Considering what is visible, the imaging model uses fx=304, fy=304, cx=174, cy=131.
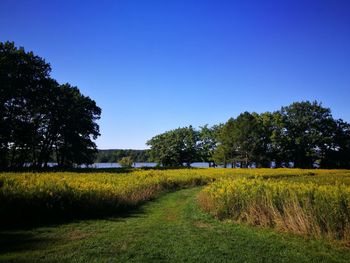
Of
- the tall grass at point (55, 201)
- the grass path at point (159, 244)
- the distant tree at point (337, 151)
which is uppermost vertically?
the distant tree at point (337, 151)

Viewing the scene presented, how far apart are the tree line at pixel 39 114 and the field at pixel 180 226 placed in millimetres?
30487

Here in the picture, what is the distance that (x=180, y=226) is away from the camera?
11906mm

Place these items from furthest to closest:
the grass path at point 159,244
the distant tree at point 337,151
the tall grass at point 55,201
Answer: the distant tree at point 337,151, the tall grass at point 55,201, the grass path at point 159,244

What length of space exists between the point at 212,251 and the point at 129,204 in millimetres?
9084

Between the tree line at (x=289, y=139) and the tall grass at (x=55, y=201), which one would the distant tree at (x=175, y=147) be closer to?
the tree line at (x=289, y=139)

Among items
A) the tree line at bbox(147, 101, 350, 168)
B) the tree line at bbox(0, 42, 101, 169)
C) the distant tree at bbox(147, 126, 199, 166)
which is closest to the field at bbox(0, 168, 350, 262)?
the tree line at bbox(0, 42, 101, 169)

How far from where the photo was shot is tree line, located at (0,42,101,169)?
136ft

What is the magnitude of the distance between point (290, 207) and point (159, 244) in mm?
4964

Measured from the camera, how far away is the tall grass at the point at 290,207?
9.49 meters

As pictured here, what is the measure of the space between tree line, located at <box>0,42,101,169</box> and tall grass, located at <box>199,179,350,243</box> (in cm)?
3611

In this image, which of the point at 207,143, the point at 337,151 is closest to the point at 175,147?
the point at 207,143

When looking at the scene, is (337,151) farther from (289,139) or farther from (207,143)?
(207,143)

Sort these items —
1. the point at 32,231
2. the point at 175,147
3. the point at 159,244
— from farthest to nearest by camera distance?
1. the point at 175,147
2. the point at 32,231
3. the point at 159,244

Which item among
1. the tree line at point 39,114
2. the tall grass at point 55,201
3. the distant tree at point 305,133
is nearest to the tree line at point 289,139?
the distant tree at point 305,133
